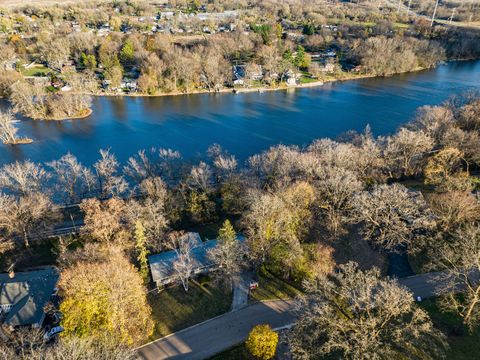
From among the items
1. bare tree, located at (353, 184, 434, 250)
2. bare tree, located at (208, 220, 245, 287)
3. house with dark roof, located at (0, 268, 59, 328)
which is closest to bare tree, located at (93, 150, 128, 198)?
house with dark roof, located at (0, 268, 59, 328)

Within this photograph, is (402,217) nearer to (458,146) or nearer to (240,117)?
(458,146)

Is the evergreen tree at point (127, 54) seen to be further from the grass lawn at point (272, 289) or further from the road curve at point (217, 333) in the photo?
the road curve at point (217, 333)

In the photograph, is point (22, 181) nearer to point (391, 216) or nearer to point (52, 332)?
point (52, 332)

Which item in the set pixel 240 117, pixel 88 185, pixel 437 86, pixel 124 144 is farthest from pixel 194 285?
pixel 437 86

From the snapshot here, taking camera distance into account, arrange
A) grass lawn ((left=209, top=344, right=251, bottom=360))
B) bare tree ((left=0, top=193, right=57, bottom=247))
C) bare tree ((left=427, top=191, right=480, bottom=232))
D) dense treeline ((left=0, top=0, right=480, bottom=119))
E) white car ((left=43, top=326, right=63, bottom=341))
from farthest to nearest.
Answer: dense treeline ((left=0, top=0, right=480, bottom=119)) < bare tree ((left=0, top=193, right=57, bottom=247)) < bare tree ((left=427, top=191, right=480, bottom=232)) < white car ((left=43, top=326, right=63, bottom=341)) < grass lawn ((left=209, top=344, right=251, bottom=360))

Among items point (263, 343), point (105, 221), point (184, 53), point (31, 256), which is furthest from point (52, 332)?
point (184, 53)

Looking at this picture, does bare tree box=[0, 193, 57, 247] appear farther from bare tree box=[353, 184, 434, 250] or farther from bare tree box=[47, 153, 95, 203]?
bare tree box=[353, 184, 434, 250]
